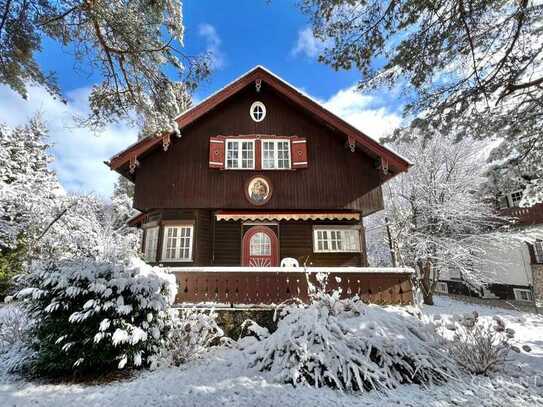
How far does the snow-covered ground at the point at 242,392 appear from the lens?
3996mm

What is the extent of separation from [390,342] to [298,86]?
10995 millimetres

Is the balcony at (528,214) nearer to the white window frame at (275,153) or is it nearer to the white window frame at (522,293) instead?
the white window frame at (522,293)

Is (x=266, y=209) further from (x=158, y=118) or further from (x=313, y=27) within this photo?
(x=313, y=27)

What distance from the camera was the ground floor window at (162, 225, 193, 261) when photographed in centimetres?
1096

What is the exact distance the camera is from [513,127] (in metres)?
6.04

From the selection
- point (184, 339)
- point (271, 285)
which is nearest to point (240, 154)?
point (271, 285)

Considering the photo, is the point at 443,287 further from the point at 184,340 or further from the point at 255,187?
the point at 184,340

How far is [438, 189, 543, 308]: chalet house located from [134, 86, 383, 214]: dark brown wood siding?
32.1ft

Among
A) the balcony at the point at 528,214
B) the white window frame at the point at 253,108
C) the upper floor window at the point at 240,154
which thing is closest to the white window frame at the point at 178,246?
the upper floor window at the point at 240,154

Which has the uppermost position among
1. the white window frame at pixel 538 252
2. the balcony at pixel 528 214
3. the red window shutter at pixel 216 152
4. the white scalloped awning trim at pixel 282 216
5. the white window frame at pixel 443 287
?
the red window shutter at pixel 216 152

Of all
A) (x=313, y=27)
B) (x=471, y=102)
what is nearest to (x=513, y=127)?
(x=471, y=102)

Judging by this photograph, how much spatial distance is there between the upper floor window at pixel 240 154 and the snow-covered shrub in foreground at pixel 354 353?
7.57 meters

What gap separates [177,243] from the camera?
11.1 m

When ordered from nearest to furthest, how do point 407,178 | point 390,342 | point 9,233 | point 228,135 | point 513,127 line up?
point 390,342, point 513,127, point 228,135, point 9,233, point 407,178
